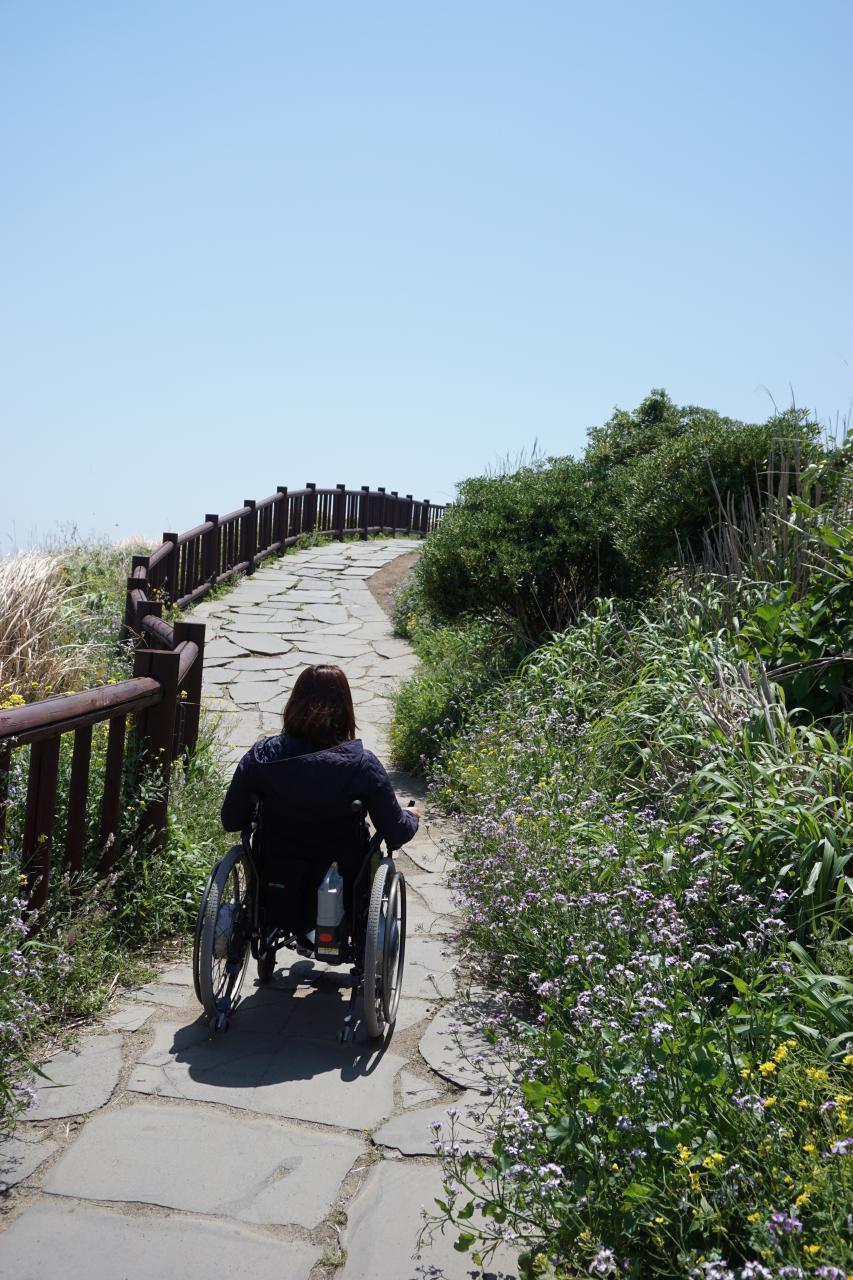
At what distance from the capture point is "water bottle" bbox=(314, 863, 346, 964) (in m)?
3.46

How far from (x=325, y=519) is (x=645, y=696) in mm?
14485

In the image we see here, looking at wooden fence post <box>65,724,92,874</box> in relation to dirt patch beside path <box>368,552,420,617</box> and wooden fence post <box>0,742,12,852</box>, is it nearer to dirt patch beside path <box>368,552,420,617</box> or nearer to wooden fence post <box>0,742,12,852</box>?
wooden fence post <box>0,742,12,852</box>

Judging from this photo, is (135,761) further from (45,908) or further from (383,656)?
(383,656)

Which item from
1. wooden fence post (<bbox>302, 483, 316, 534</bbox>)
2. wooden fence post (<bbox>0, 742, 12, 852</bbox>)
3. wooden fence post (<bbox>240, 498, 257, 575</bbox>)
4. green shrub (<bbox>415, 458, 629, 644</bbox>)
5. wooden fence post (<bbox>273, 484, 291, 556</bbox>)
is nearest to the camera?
wooden fence post (<bbox>0, 742, 12, 852</bbox>)

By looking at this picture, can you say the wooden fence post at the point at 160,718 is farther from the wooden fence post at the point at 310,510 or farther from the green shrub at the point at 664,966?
the wooden fence post at the point at 310,510

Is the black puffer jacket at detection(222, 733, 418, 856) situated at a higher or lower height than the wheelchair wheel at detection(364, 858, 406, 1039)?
higher

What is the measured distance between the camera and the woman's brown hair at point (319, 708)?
3.71m

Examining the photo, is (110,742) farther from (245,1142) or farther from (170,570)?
(170,570)

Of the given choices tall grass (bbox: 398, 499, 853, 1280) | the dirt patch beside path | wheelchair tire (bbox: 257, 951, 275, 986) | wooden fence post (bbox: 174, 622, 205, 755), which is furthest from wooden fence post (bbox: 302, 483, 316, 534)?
wheelchair tire (bbox: 257, 951, 275, 986)

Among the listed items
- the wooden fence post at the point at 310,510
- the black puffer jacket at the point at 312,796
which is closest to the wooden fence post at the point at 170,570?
the wooden fence post at the point at 310,510

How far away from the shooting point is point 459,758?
670 centimetres

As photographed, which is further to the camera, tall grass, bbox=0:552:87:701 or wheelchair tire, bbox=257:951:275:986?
tall grass, bbox=0:552:87:701

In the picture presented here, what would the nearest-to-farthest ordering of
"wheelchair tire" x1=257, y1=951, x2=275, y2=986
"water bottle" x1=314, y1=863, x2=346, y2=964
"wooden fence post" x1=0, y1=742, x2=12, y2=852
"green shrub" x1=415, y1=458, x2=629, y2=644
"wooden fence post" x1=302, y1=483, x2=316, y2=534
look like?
1. "wooden fence post" x1=0, y1=742, x2=12, y2=852
2. "water bottle" x1=314, y1=863, x2=346, y2=964
3. "wheelchair tire" x1=257, y1=951, x2=275, y2=986
4. "green shrub" x1=415, y1=458, x2=629, y2=644
5. "wooden fence post" x1=302, y1=483, x2=316, y2=534

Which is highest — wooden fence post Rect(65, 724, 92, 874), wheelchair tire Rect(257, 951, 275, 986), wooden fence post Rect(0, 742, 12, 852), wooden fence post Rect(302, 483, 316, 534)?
wooden fence post Rect(302, 483, 316, 534)
